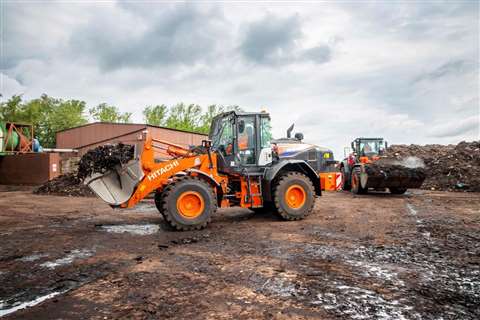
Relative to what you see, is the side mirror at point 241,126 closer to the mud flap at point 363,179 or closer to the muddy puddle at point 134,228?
the muddy puddle at point 134,228

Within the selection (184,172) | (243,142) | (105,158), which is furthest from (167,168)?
(243,142)

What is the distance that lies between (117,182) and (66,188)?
1180cm

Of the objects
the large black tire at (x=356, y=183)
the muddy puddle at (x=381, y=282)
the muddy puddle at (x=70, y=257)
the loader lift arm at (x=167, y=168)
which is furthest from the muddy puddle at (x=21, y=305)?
the large black tire at (x=356, y=183)

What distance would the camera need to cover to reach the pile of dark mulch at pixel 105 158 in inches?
278

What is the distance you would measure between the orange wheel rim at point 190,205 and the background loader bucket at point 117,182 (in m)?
0.96

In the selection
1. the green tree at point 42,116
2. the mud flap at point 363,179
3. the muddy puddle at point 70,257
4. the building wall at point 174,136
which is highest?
the green tree at point 42,116

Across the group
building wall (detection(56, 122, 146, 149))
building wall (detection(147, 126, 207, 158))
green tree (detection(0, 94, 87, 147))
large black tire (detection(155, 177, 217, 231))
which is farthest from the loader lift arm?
green tree (detection(0, 94, 87, 147))

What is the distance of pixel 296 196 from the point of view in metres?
8.06

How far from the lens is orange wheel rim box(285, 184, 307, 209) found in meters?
7.91

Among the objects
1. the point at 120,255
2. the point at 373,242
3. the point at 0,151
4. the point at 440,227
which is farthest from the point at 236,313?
the point at 0,151

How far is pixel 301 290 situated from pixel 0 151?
938 inches

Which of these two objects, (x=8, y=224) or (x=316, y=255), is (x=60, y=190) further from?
(x=316, y=255)

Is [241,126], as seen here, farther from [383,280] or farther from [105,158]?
[383,280]

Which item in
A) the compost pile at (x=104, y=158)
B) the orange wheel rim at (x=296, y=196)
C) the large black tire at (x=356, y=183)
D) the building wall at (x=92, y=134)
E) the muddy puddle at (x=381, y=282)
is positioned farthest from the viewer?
the building wall at (x=92, y=134)
